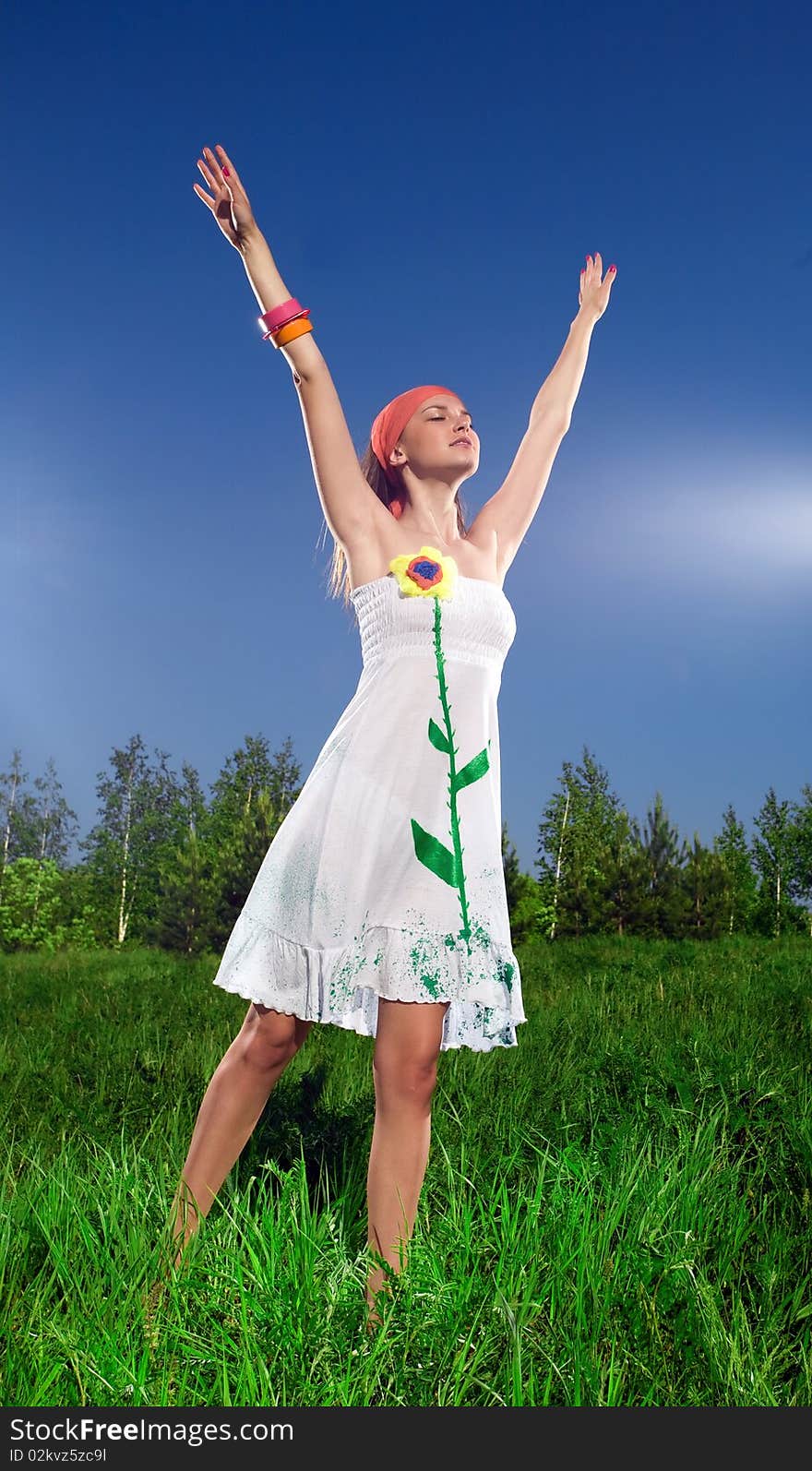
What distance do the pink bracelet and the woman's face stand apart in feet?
1.39

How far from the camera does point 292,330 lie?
264 centimetres

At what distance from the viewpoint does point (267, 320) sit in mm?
2650

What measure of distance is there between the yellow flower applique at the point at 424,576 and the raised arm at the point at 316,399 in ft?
0.63

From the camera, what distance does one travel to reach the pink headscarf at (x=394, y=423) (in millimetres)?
2906

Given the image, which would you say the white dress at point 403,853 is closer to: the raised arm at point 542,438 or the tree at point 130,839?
the raised arm at point 542,438

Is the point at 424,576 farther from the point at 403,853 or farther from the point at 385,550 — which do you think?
the point at 403,853

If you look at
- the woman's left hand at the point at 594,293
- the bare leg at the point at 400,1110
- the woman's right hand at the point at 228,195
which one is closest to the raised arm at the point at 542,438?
the woman's left hand at the point at 594,293

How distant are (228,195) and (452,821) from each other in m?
1.75

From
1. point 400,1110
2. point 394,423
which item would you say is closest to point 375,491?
point 394,423

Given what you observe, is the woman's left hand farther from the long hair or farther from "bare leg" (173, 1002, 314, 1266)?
"bare leg" (173, 1002, 314, 1266)

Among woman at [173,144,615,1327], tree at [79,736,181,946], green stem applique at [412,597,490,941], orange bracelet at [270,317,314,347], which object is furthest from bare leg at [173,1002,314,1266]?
tree at [79,736,181,946]

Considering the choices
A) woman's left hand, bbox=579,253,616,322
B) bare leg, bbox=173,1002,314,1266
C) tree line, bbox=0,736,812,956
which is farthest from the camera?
tree line, bbox=0,736,812,956

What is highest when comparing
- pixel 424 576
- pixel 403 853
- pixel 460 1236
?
pixel 424 576

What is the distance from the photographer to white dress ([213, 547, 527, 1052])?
236 cm
